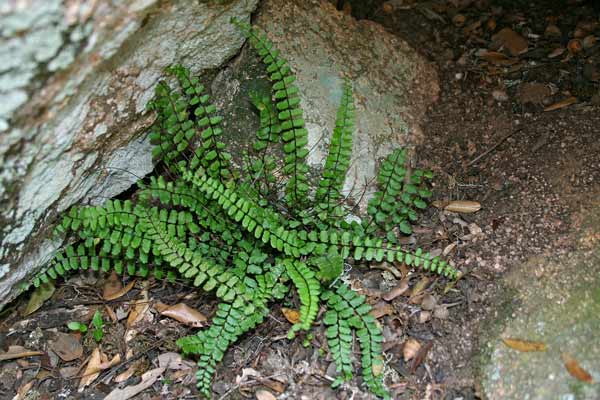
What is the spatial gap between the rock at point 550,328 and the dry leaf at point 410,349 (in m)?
0.36

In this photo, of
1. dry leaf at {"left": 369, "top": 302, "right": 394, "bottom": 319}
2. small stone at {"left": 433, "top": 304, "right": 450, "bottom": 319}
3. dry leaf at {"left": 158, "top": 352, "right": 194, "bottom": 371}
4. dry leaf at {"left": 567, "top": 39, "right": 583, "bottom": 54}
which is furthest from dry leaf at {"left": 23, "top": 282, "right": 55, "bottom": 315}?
dry leaf at {"left": 567, "top": 39, "right": 583, "bottom": 54}

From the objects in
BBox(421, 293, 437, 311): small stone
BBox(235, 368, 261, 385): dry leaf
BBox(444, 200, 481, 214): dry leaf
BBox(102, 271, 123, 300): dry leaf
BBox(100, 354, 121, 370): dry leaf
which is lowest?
BBox(421, 293, 437, 311): small stone

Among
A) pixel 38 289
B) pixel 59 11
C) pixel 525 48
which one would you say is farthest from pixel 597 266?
pixel 38 289

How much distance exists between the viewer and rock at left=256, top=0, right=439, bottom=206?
4.10 m

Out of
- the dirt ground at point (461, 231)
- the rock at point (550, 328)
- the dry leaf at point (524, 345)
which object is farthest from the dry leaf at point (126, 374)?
the dry leaf at point (524, 345)

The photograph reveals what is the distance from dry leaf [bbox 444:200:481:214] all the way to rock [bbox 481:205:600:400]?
550 mm

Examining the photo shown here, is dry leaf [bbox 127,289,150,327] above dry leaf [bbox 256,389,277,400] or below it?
above

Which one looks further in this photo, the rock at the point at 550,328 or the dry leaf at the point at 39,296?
the dry leaf at the point at 39,296

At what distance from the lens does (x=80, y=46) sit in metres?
2.88

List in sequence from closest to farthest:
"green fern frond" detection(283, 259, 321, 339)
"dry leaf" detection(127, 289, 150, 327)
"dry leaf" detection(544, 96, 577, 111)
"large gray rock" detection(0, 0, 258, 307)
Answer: "large gray rock" detection(0, 0, 258, 307) → "green fern frond" detection(283, 259, 321, 339) → "dry leaf" detection(127, 289, 150, 327) → "dry leaf" detection(544, 96, 577, 111)

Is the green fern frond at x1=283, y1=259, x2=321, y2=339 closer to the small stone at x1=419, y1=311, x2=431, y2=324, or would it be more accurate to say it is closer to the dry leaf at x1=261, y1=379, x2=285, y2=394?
the dry leaf at x1=261, y1=379, x2=285, y2=394

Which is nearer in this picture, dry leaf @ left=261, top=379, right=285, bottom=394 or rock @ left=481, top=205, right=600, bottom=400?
rock @ left=481, top=205, right=600, bottom=400

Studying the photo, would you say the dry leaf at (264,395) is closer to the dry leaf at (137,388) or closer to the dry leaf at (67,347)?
the dry leaf at (137,388)

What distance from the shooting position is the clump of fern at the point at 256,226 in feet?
11.3
